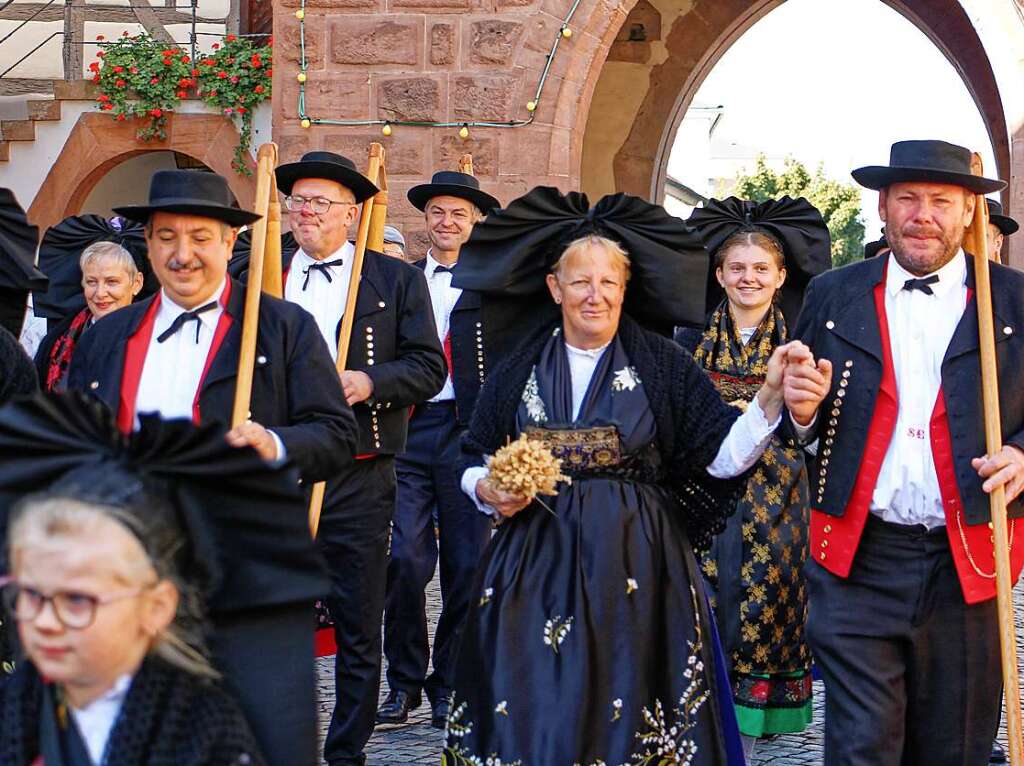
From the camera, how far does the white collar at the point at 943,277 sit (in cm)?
505

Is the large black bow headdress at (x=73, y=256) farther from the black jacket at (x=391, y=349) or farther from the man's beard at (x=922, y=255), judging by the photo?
the man's beard at (x=922, y=255)

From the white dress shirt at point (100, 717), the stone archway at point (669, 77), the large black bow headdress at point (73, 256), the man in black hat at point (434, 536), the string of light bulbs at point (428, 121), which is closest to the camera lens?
the white dress shirt at point (100, 717)

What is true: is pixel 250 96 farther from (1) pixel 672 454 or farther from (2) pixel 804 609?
(1) pixel 672 454

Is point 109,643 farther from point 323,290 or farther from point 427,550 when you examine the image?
point 427,550

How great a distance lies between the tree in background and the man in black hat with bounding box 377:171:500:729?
36450 millimetres

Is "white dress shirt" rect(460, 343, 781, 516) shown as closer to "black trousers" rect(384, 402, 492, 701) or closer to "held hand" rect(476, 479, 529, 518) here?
"held hand" rect(476, 479, 529, 518)

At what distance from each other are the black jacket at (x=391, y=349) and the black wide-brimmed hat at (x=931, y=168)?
2084 mm

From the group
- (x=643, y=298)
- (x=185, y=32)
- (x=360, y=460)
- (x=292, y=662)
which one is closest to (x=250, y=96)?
(x=185, y=32)

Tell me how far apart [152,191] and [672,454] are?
1749 mm

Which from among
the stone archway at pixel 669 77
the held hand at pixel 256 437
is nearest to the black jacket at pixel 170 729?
the held hand at pixel 256 437

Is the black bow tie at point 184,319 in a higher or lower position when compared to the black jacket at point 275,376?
higher

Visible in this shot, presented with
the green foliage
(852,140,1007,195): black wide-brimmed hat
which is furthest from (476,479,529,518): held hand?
the green foliage

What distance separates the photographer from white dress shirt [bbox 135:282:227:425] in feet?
15.5

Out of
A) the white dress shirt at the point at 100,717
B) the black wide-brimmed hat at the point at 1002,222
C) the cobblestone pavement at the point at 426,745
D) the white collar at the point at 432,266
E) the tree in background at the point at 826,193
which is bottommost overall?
the cobblestone pavement at the point at 426,745
